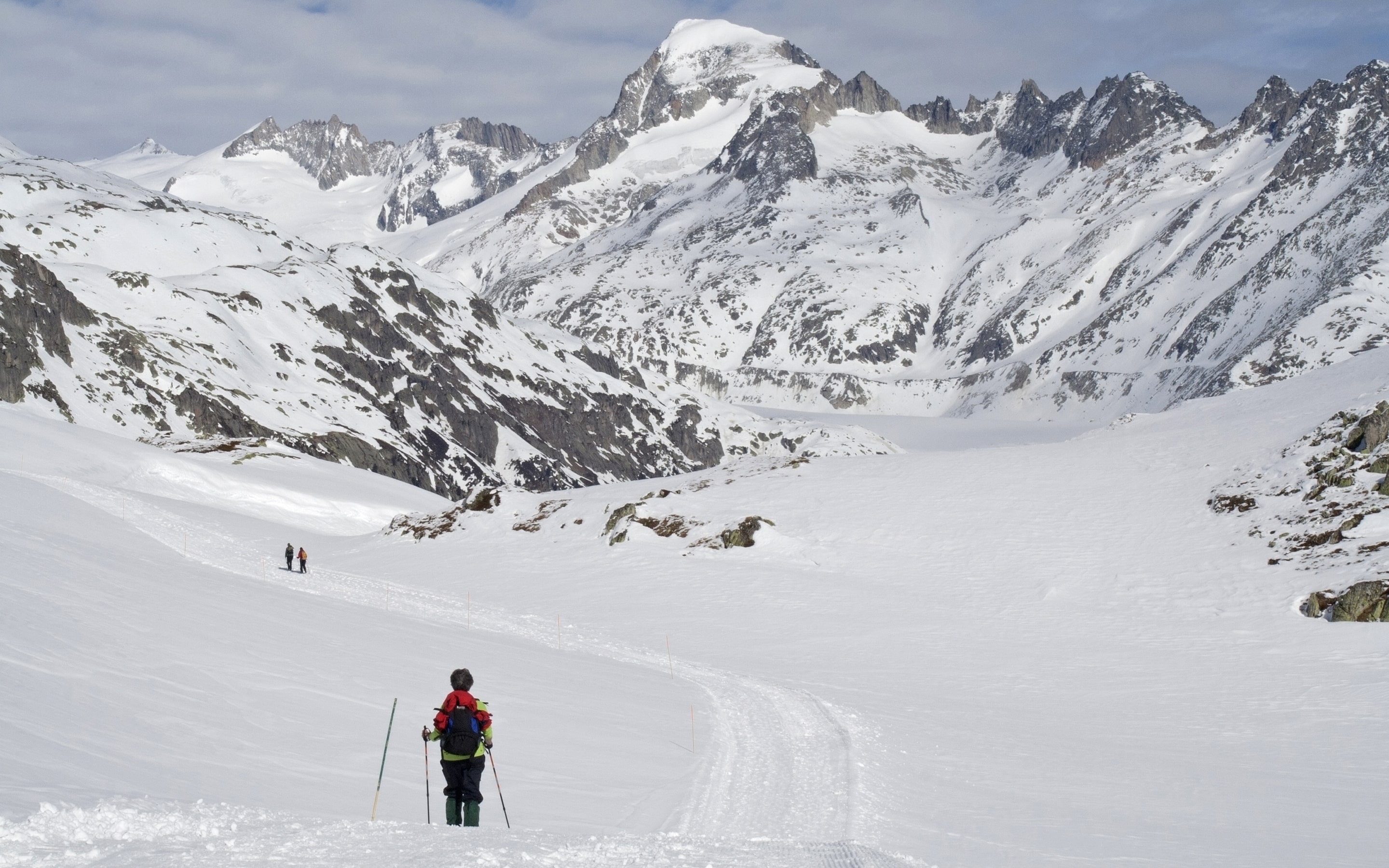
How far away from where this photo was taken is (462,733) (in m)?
11.6

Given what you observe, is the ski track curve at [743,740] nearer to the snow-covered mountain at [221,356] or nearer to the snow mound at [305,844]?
the snow mound at [305,844]

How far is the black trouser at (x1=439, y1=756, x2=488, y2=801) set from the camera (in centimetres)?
1178

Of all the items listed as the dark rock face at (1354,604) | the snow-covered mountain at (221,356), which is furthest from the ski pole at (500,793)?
the snow-covered mountain at (221,356)

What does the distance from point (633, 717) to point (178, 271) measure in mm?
190853

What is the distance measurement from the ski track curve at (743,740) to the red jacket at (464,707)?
2993 mm

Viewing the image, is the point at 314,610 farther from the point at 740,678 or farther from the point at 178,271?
the point at 178,271

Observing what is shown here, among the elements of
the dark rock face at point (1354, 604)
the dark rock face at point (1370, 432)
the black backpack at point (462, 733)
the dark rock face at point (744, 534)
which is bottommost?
the black backpack at point (462, 733)

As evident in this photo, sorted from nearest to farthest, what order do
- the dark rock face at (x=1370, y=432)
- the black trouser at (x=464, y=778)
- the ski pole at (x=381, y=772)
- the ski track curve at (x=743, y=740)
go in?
the ski pole at (x=381, y=772)
the black trouser at (x=464, y=778)
the ski track curve at (x=743, y=740)
the dark rock face at (x=1370, y=432)

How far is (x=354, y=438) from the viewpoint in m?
138

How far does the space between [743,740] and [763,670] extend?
9.03 metres

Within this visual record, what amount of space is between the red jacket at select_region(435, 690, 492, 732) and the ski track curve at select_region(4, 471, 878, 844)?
2.99 m

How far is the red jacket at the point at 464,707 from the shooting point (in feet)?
38.3

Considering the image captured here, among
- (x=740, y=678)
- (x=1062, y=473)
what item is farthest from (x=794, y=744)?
(x=1062, y=473)

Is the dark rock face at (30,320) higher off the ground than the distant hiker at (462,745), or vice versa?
the dark rock face at (30,320)
